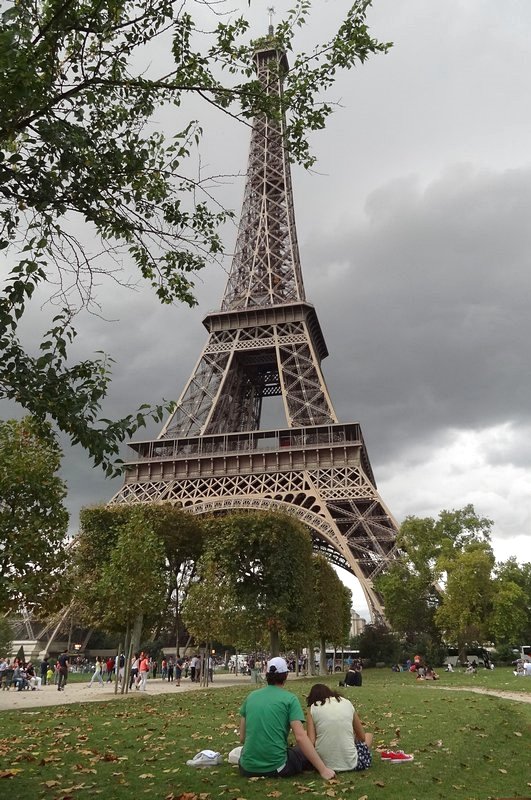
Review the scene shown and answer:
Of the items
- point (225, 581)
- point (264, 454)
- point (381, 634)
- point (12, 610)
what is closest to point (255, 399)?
point (264, 454)

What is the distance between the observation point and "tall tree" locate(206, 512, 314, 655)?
30875mm

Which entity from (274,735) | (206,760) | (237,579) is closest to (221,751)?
(206,760)

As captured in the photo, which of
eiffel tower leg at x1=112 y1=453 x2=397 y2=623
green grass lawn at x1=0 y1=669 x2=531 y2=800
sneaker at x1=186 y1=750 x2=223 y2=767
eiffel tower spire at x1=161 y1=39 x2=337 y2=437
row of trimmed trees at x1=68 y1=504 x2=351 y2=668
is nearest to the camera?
green grass lawn at x1=0 y1=669 x2=531 y2=800

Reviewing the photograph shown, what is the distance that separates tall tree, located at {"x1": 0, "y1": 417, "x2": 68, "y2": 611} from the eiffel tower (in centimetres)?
2498

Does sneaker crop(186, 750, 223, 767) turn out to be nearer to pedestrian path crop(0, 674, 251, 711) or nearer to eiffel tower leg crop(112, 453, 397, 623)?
pedestrian path crop(0, 674, 251, 711)

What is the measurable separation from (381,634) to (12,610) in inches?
1336

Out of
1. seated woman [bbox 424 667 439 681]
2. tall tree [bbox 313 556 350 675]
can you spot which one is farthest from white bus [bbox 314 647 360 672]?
seated woman [bbox 424 667 439 681]

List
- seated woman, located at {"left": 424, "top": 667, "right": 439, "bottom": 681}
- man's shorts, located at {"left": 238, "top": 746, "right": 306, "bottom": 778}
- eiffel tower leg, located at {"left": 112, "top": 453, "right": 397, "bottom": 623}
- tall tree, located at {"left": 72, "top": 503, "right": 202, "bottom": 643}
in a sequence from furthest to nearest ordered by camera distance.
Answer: eiffel tower leg, located at {"left": 112, "top": 453, "right": 397, "bottom": 623} → seated woman, located at {"left": 424, "top": 667, "right": 439, "bottom": 681} → tall tree, located at {"left": 72, "top": 503, "right": 202, "bottom": 643} → man's shorts, located at {"left": 238, "top": 746, "right": 306, "bottom": 778}

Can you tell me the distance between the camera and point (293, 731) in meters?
6.46

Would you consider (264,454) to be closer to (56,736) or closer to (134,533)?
(134,533)

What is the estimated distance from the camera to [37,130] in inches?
255

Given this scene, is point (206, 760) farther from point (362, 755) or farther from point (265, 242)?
point (265, 242)

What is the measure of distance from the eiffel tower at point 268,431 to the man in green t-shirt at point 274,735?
33867 mm

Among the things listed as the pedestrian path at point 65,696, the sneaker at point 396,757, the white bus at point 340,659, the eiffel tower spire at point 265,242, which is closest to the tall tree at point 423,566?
the white bus at point 340,659
